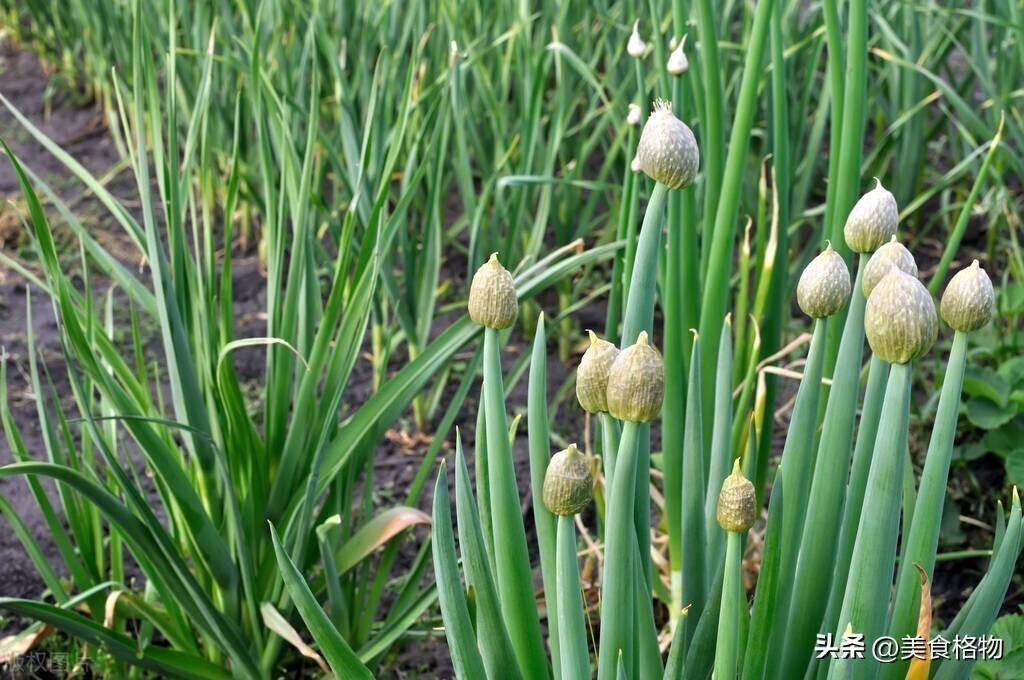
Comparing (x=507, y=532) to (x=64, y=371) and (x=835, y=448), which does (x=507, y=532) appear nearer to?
(x=835, y=448)

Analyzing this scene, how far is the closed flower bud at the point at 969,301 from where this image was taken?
65cm

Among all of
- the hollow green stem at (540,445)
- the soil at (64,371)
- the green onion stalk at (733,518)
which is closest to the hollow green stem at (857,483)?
the green onion stalk at (733,518)

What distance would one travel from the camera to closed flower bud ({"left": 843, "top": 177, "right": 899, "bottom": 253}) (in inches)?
30.5

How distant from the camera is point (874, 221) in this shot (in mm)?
778

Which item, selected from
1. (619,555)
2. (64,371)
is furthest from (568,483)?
(64,371)

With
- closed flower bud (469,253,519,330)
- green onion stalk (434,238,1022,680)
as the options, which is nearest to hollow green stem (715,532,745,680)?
green onion stalk (434,238,1022,680)

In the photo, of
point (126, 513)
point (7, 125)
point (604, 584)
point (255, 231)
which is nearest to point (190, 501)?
point (126, 513)

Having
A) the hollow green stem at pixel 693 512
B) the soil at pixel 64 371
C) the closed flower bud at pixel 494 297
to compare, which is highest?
the closed flower bud at pixel 494 297

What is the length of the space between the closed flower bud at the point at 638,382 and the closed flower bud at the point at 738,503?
8cm

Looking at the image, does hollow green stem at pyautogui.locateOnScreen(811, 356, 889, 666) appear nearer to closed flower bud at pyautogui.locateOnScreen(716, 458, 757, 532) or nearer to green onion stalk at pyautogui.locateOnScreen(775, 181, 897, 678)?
green onion stalk at pyautogui.locateOnScreen(775, 181, 897, 678)

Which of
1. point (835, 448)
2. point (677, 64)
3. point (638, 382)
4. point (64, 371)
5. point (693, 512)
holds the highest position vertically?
point (677, 64)

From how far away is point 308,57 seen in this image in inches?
83.7

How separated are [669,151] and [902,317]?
0.22 m

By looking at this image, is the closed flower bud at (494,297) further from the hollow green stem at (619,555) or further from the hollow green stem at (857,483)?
the hollow green stem at (857,483)
